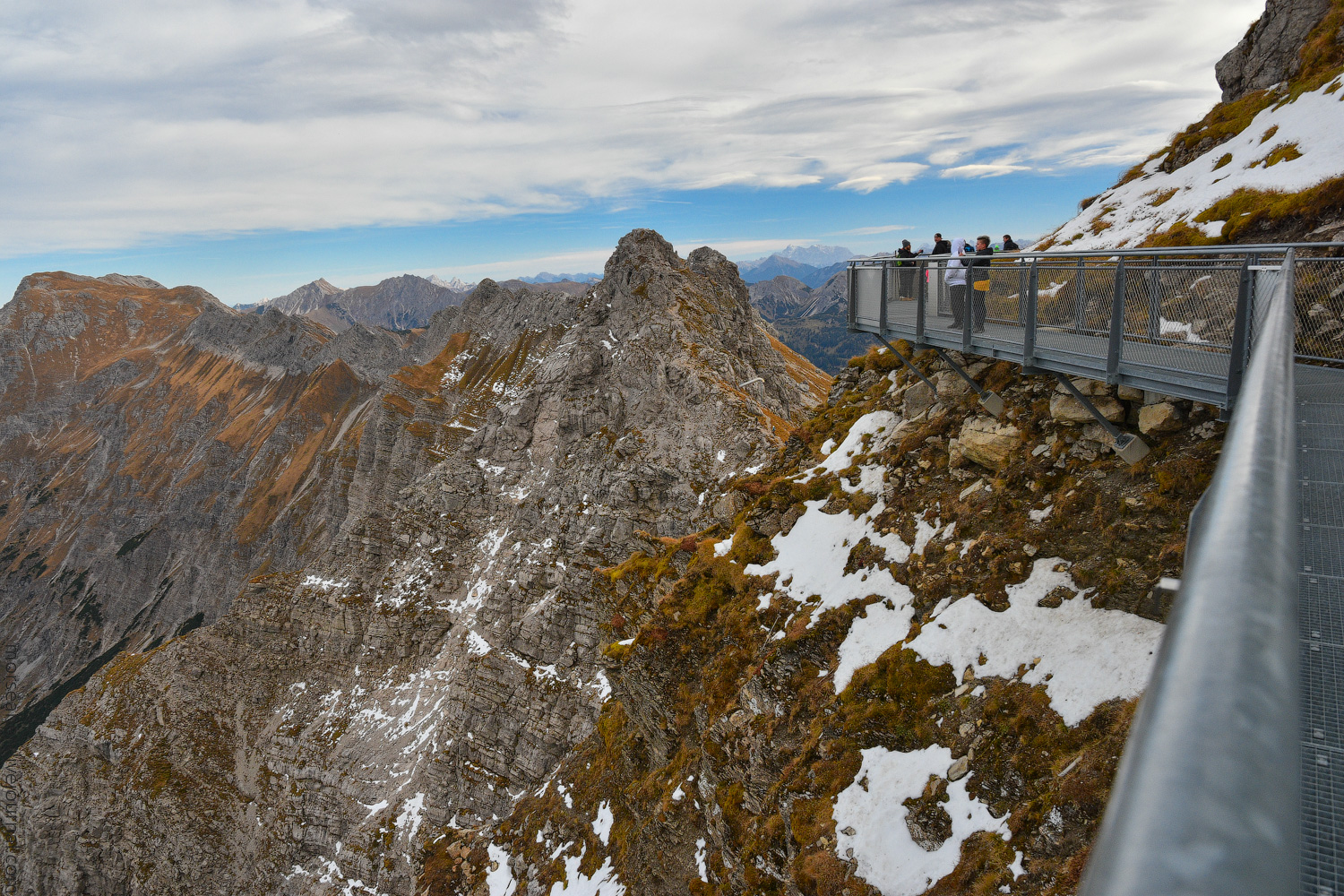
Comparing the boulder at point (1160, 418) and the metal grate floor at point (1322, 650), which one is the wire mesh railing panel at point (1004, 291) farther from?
the metal grate floor at point (1322, 650)

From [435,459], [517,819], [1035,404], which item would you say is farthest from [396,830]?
[1035,404]

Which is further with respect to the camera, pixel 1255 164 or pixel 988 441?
pixel 1255 164

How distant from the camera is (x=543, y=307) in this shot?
441 ft

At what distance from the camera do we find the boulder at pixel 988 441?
16114mm

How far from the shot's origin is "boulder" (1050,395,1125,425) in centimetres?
1370

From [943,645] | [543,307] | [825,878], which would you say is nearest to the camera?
[825,878]

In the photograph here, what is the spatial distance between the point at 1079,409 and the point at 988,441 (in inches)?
92.9

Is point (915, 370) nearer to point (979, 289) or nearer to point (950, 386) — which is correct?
point (950, 386)

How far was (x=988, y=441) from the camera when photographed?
1659cm

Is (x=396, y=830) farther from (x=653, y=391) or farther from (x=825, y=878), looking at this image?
(x=825, y=878)

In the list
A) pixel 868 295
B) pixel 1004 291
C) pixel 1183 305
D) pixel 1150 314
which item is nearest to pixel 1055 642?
pixel 1150 314

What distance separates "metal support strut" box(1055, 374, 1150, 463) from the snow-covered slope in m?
11.0

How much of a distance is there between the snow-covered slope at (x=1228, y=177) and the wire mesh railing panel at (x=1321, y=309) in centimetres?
952

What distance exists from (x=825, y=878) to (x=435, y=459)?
110743 mm
